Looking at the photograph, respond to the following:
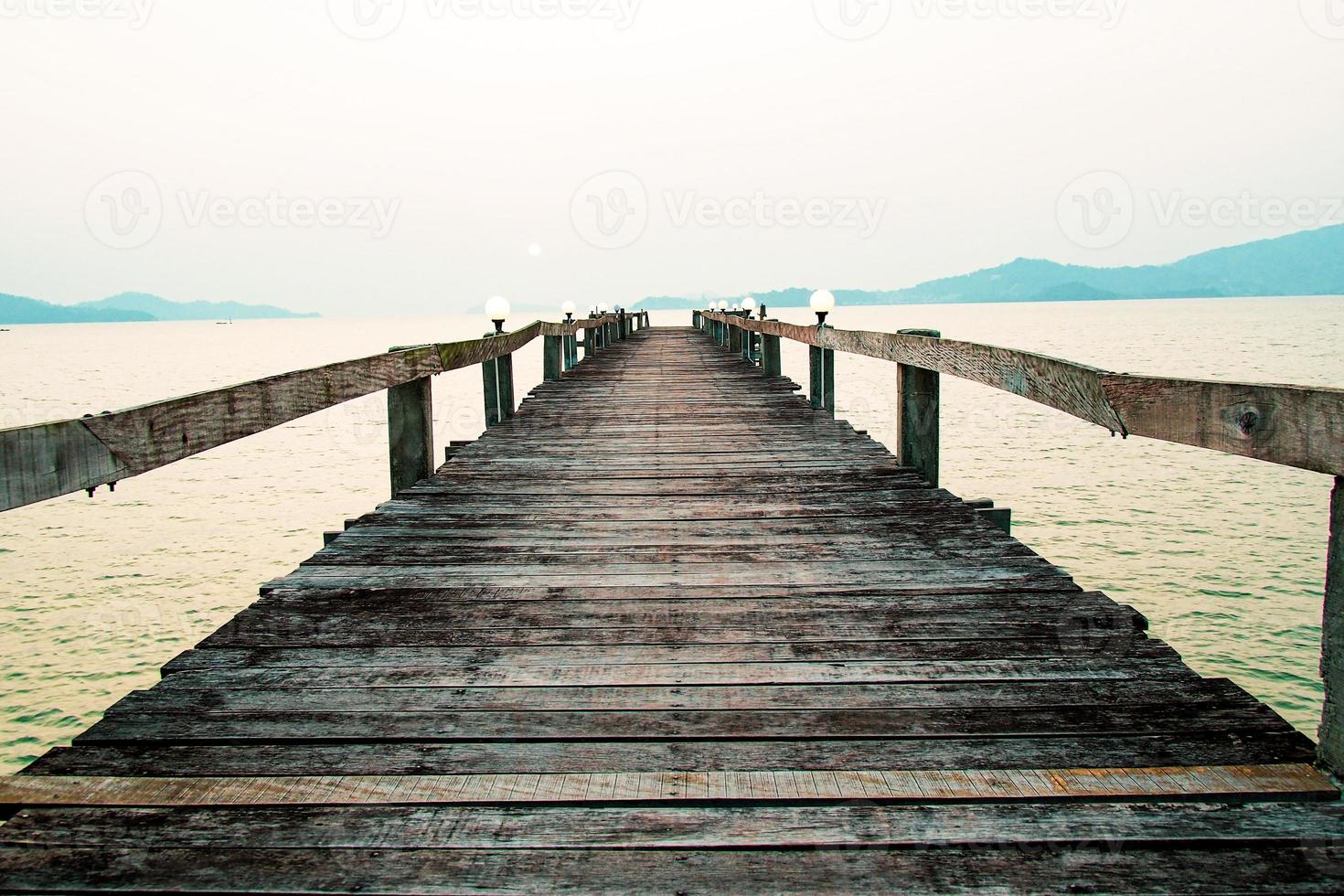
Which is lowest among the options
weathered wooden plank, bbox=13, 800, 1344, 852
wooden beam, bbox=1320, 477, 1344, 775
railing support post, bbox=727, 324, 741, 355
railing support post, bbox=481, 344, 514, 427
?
weathered wooden plank, bbox=13, 800, 1344, 852

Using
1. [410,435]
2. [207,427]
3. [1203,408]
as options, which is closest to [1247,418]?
[1203,408]

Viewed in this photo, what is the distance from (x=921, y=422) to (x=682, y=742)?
388 cm

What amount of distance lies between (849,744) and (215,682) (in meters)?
1.81

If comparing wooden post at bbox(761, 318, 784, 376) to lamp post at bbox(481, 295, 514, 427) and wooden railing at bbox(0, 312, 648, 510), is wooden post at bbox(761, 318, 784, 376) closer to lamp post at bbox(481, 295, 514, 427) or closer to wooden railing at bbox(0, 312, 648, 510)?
lamp post at bbox(481, 295, 514, 427)

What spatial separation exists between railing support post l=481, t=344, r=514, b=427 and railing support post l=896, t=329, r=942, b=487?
419cm

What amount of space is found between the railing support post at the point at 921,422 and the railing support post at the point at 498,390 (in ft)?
13.7

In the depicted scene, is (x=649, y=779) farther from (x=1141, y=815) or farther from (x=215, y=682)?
(x=215, y=682)

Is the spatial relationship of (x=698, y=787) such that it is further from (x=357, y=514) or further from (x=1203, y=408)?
(x=357, y=514)

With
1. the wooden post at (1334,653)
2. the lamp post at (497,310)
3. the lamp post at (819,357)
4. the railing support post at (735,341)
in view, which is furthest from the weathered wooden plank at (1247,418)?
the railing support post at (735,341)

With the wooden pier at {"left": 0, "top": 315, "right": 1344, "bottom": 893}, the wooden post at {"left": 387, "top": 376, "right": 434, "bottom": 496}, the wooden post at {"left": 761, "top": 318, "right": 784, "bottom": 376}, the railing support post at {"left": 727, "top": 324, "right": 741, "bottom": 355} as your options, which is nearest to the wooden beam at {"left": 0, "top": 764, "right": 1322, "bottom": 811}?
the wooden pier at {"left": 0, "top": 315, "right": 1344, "bottom": 893}

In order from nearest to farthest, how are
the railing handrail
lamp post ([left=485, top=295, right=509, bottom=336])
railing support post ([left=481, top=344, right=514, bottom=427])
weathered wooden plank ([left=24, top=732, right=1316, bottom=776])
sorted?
the railing handrail, weathered wooden plank ([left=24, top=732, right=1316, bottom=776]), railing support post ([left=481, top=344, right=514, bottom=427]), lamp post ([left=485, top=295, right=509, bottom=336])

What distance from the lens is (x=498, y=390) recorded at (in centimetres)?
875

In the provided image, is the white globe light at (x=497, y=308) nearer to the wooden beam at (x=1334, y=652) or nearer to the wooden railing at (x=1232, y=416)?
the wooden railing at (x=1232, y=416)

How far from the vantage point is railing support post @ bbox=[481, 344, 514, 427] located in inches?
338
